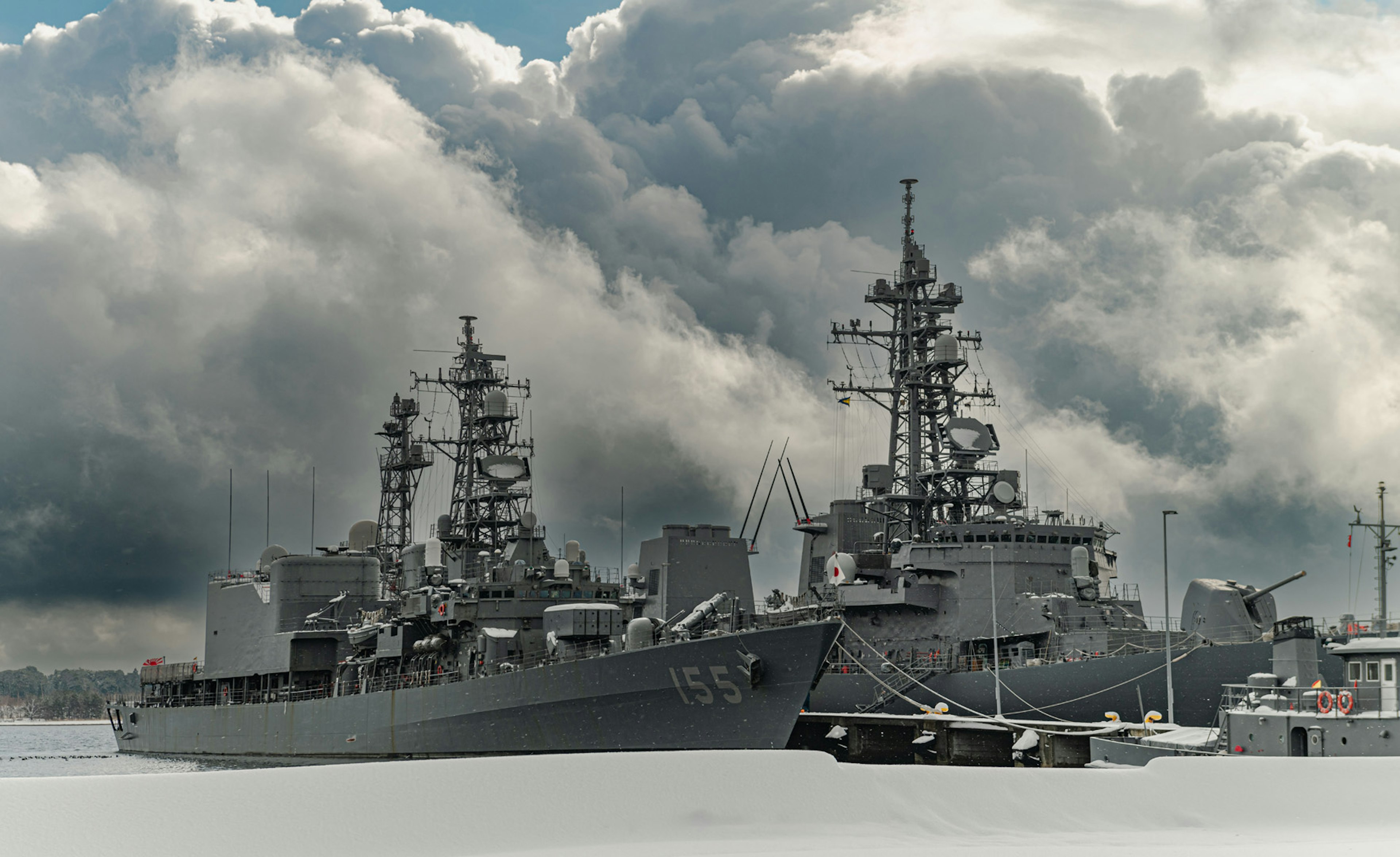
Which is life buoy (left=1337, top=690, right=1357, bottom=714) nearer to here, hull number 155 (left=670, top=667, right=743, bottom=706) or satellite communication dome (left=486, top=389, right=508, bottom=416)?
hull number 155 (left=670, top=667, right=743, bottom=706)

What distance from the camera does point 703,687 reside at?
31016mm

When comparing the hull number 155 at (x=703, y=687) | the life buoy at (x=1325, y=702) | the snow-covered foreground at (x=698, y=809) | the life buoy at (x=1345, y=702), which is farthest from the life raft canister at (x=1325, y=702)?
the hull number 155 at (x=703, y=687)

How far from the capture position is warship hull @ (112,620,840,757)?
30656 millimetres

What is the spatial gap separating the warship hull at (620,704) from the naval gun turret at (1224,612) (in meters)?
10.5

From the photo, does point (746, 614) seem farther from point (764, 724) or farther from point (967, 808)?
point (967, 808)

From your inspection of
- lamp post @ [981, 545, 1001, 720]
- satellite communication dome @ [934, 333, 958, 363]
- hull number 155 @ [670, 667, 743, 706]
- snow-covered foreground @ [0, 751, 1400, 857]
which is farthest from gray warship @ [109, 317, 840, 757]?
snow-covered foreground @ [0, 751, 1400, 857]

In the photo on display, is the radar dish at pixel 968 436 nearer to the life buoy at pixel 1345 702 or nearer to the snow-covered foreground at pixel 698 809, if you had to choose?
the life buoy at pixel 1345 702

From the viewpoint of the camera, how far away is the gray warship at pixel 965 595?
32750 mm

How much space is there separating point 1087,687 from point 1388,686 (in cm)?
A: 1363

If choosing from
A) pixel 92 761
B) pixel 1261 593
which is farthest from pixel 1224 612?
pixel 92 761

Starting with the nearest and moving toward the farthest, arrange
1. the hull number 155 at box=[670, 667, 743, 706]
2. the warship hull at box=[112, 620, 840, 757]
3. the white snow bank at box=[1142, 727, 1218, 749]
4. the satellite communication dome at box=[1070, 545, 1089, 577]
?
the white snow bank at box=[1142, 727, 1218, 749] < the warship hull at box=[112, 620, 840, 757] < the hull number 155 at box=[670, 667, 743, 706] < the satellite communication dome at box=[1070, 545, 1089, 577]

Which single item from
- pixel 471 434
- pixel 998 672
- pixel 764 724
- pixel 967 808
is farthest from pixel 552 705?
pixel 967 808

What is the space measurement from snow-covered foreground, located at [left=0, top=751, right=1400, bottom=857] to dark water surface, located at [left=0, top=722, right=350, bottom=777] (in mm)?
14480

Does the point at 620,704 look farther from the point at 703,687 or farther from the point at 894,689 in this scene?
the point at 894,689
